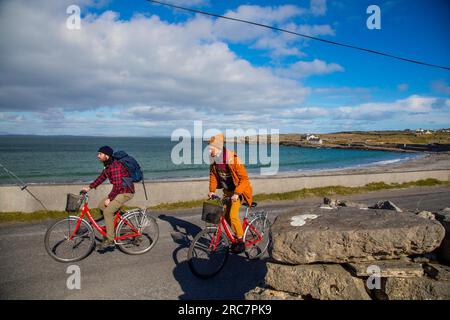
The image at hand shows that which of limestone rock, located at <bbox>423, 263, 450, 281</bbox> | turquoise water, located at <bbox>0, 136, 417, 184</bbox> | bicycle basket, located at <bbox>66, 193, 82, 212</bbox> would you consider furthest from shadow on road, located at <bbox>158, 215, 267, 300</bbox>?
turquoise water, located at <bbox>0, 136, 417, 184</bbox>

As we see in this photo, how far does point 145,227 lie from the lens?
6.54m

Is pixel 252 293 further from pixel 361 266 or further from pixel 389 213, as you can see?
pixel 389 213

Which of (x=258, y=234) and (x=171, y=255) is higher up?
(x=258, y=234)

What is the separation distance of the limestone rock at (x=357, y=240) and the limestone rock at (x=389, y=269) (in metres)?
0.11

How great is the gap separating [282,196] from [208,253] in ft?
34.0

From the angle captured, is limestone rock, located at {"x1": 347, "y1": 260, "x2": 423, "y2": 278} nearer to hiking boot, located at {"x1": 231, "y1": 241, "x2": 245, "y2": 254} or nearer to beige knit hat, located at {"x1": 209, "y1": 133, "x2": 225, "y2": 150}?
hiking boot, located at {"x1": 231, "y1": 241, "x2": 245, "y2": 254}

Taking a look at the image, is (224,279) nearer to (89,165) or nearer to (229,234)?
(229,234)

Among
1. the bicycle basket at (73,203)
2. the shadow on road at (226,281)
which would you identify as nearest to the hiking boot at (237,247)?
the shadow on road at (226,281)

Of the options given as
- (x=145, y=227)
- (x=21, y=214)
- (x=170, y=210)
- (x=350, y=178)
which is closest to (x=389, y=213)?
(x=145, y=227)

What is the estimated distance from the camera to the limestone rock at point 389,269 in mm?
3883

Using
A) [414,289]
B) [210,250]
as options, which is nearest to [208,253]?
[210,250]

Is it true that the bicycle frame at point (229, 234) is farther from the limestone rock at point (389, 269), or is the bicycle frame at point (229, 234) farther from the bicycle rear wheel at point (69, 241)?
the bicycle rear wheel at point (69, 241)

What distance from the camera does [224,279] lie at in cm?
528
